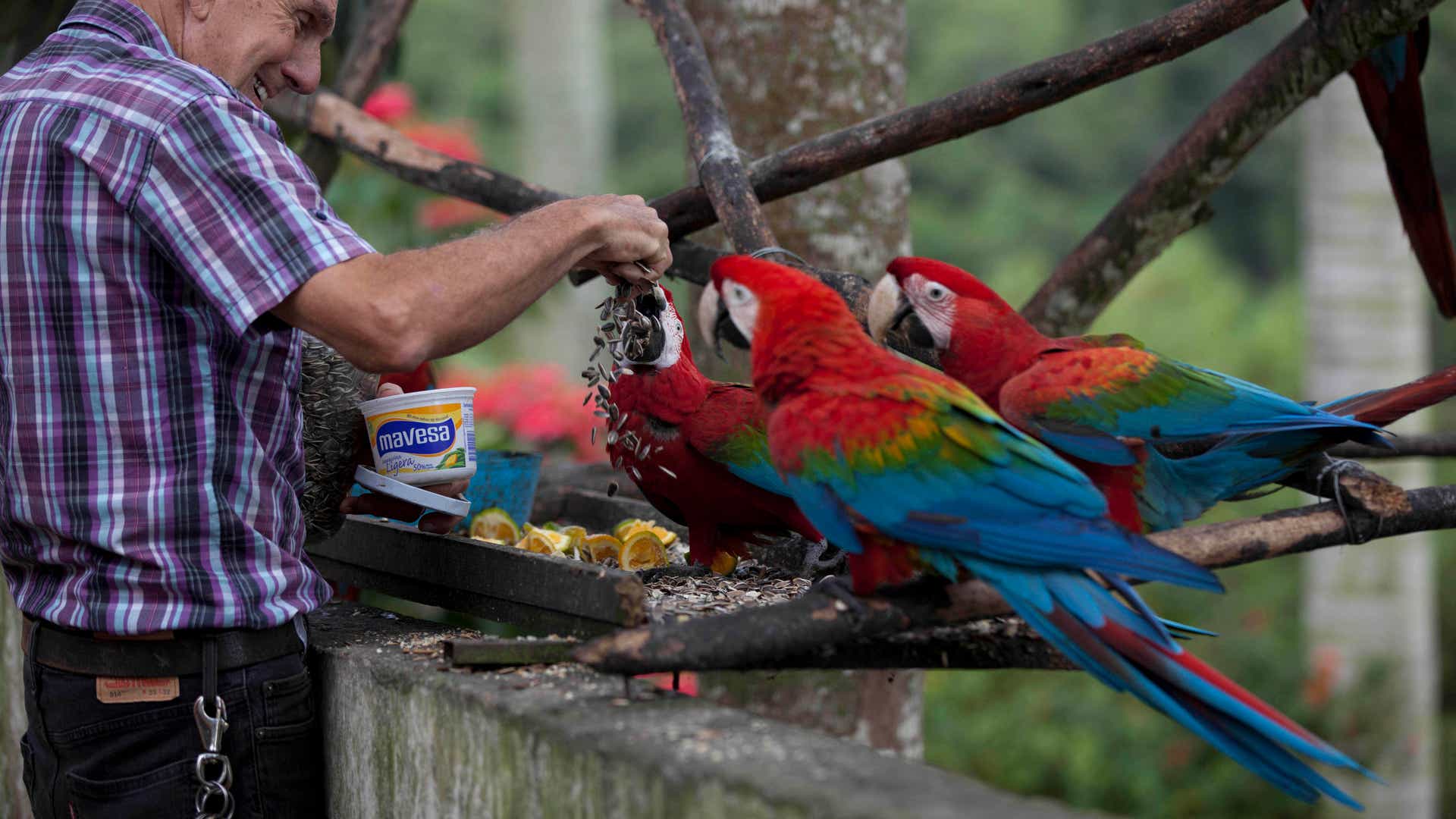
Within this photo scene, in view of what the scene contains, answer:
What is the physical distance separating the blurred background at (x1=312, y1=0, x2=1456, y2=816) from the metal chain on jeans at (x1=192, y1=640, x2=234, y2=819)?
5.55ft

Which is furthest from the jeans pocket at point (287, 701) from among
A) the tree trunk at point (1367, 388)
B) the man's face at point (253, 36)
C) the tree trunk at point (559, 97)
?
the tree trunk at point (559, 97)

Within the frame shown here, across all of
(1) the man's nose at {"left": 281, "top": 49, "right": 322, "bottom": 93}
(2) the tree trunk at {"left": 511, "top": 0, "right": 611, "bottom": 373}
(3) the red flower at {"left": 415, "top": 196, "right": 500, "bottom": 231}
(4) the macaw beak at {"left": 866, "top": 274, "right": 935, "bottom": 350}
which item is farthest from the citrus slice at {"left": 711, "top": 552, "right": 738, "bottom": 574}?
(2) the tree trunk at {"left": 511, "top": 0, "right": 611, "bottom": 373}

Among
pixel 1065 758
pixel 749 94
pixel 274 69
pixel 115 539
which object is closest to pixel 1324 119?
pixel 1065 758

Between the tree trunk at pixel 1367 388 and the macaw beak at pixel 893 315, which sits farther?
the tree trunk at pixel 1367 388

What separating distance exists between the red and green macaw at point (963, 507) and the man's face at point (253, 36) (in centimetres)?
66

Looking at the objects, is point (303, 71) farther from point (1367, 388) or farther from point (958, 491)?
point (1367, 388)

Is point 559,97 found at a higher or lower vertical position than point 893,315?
higher

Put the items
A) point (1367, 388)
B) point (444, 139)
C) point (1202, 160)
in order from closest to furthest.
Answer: point (1202, 160) → point (444, 139) → point (1367, 388)

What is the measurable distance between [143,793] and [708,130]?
1612 mm

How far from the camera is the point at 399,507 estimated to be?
7.06 ft

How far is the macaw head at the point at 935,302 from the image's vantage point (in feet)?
5.98

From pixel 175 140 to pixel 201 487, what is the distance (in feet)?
1.34

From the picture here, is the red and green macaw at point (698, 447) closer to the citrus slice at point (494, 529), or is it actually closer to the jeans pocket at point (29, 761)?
the citrus slice at point (494, 529)

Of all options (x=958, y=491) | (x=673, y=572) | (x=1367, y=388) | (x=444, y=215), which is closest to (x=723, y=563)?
(x=673, y=572)
